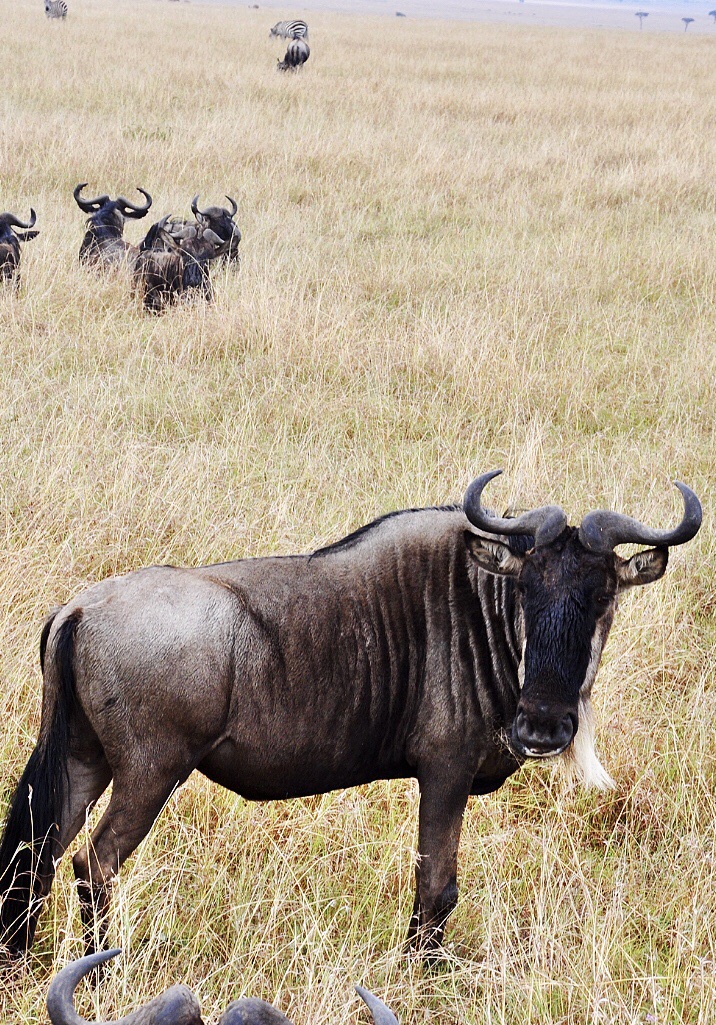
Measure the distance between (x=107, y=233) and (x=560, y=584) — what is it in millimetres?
6754

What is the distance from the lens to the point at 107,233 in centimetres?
841

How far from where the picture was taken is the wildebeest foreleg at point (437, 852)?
268cm

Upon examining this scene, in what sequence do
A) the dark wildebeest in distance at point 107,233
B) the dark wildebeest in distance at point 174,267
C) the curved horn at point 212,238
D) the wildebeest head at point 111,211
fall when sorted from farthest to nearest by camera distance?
the wildebeest head at point 111,211
the curved horn at point 212,238
the dark wildebeest in distance at point 107,233
the dark wildebeest in distance at point 174,267

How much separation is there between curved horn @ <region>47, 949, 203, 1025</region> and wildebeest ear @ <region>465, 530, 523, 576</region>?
128 centimetres

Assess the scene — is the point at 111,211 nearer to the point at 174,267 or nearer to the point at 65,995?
the point at 174,267

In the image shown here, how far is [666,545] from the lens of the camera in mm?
2553

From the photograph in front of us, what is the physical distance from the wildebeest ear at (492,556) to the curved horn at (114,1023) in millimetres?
1276

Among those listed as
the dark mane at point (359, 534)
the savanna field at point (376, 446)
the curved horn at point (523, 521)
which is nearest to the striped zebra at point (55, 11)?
the savanna field at point (376, 446)

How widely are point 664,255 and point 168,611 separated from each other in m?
7.36

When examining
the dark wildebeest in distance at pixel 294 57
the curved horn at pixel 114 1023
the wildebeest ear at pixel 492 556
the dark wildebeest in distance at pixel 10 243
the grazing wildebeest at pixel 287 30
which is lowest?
the dark wildebeest in distance at pixel 10 243

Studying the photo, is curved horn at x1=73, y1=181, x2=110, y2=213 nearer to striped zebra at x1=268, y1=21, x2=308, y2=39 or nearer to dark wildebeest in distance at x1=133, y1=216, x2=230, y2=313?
dark wildebeest in distance at x1=133, y1=216, x2=230, y2=313

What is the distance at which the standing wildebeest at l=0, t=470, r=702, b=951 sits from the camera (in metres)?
2.45

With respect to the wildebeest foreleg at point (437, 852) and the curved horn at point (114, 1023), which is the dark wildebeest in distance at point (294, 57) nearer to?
A: the wildebeest foreleg at point (437, 852)

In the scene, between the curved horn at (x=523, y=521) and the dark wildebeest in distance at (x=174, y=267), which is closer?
the curved horn at (x=523, y=521)
